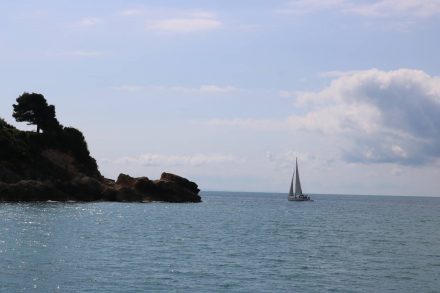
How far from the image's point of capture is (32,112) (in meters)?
136

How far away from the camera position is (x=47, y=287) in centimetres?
3519

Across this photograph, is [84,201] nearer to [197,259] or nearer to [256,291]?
[197,259]

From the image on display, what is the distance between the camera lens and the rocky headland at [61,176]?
11856 centimetres

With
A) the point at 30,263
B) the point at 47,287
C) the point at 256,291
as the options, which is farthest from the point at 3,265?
the point at 256,291

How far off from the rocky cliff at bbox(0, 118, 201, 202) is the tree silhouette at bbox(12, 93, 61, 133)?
275cm

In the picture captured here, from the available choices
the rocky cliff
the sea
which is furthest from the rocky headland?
the sea

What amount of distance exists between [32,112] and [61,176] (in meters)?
19.2

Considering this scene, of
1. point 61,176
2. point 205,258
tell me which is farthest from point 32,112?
point 205,258

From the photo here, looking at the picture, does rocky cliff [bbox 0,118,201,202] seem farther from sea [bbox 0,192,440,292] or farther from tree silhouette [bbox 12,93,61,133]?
sea [bbox 0,192,440,292]

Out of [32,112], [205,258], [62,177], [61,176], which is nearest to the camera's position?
[205,258]

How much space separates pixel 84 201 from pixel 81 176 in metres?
5.29

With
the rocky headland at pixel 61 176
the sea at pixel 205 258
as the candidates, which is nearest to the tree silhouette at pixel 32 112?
the rocky headland at pixel 61 176

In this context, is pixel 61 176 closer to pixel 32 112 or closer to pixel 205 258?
pixel 32 112

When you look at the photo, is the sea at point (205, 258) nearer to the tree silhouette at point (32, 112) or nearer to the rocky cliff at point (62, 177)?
the rocky cliff at point (62, 177)
